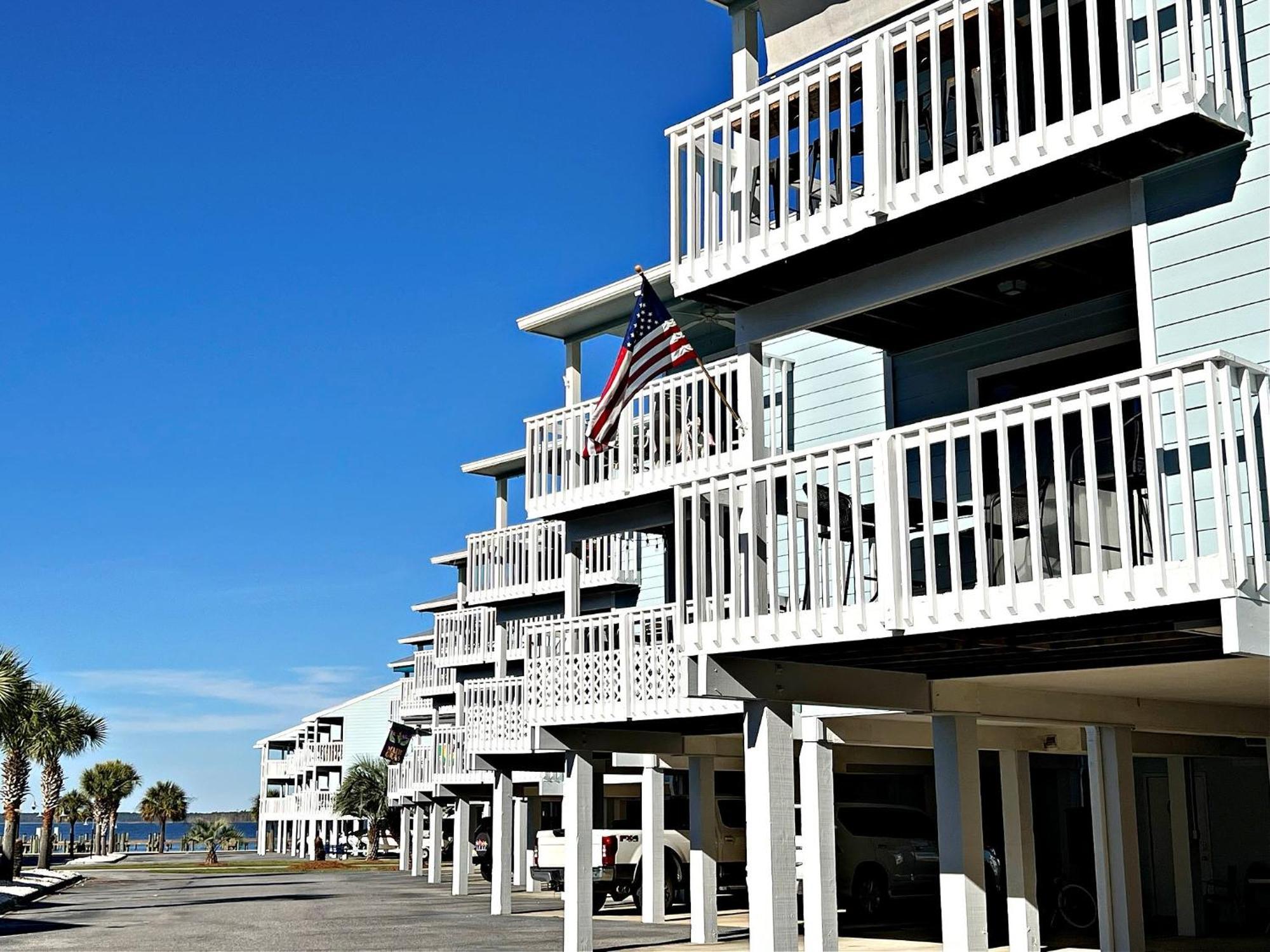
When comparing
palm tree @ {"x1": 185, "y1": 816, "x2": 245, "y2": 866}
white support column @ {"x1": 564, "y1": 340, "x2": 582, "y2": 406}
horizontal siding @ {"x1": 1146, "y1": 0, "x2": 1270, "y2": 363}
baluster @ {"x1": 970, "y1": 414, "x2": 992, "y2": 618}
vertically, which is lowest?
palm tree @ {"x1": 185, "y1": 816, "x2": 245, "y2": 866}

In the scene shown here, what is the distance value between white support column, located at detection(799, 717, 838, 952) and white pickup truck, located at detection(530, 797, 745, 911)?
40.4ft

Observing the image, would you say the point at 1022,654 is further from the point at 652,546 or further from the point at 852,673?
the point at 652,546

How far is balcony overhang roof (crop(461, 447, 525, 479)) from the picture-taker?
35062 millimetres

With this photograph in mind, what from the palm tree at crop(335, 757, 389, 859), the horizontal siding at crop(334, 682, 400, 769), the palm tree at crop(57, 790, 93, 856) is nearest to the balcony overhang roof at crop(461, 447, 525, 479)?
the palm tree at crop(335, 757, 389, 859)

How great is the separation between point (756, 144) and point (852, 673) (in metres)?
5.27

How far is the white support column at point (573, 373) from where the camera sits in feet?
74.1

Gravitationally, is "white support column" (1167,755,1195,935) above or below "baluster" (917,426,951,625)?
below

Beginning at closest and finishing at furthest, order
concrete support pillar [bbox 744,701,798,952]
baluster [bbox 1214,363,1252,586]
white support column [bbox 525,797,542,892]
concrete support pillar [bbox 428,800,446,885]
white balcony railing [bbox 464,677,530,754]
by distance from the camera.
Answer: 1. baluster [bbox 1214,363,1252,586]
2. concrete support pillar [bbox 744,701,798,952]
3. white balcony railing [bbox 464,677,530,754]
4. white support column [bbox 525,797,542,892]
5. concrete support pillar [bbox 428,800,446,885]

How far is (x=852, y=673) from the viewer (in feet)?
40.9

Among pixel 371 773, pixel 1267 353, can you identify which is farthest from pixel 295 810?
pixel 1267 353

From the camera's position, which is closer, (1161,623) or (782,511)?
(1161,623)

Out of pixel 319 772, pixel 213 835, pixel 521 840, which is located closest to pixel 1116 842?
pixel 521 840

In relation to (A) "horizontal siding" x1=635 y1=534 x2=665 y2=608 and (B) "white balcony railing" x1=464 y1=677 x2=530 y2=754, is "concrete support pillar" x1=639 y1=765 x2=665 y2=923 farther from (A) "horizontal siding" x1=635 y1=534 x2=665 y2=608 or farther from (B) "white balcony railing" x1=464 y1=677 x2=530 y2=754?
(A) "horizontal siding" x1=635 y1=534 x2=665 y2=608

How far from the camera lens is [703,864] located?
2072cm
